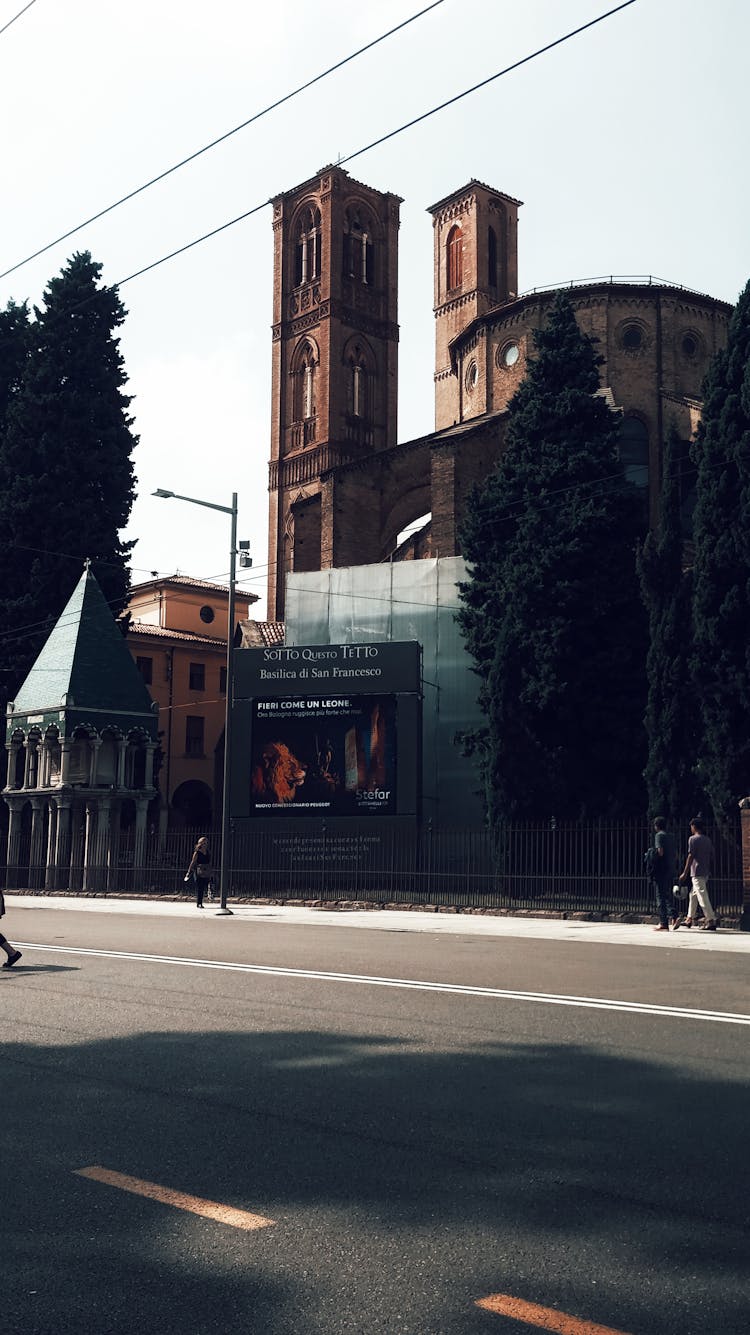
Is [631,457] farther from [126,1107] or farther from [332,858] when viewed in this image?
[126,1107]

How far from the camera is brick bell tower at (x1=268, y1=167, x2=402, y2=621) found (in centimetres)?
6494

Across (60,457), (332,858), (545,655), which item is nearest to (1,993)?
(332,858)

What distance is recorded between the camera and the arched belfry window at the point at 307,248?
222 ft

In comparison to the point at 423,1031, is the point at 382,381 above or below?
above

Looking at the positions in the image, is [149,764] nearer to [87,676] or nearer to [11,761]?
[87,676]

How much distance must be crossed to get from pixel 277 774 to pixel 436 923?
43.0 ft

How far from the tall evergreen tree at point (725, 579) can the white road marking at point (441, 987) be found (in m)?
15.3

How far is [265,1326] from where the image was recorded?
332cm

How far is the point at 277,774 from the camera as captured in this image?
3450 cm

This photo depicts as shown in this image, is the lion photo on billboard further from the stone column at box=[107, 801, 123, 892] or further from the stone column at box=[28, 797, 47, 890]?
the stone column at box=[28, 797, 47, 890]

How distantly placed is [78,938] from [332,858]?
14.1 metres

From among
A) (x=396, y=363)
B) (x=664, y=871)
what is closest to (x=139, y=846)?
(x=664, y=871)

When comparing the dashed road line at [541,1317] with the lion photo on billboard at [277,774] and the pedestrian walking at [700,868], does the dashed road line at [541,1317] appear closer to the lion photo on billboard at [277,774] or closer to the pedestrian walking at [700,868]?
the pedestrian walking at [700,868]

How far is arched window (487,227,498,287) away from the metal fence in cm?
4269
